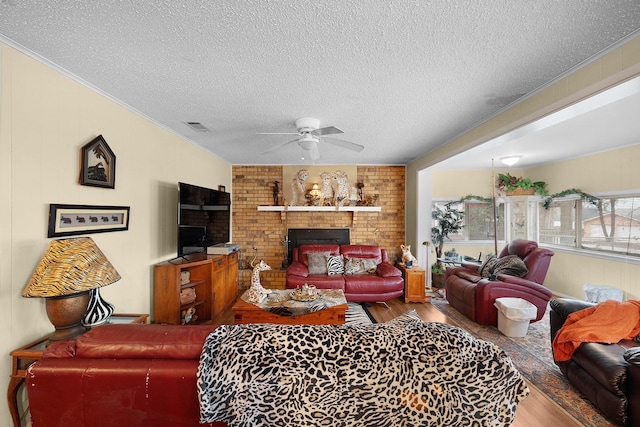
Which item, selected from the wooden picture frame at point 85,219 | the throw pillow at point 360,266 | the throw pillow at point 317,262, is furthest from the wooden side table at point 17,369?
the throw pillow at point 360,266

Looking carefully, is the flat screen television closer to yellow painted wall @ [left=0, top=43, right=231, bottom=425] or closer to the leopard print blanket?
yellow painted wall @ [left=0, top=43, right=231, bottom=425]

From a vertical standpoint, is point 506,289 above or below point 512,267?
below

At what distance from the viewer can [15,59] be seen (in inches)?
65.2

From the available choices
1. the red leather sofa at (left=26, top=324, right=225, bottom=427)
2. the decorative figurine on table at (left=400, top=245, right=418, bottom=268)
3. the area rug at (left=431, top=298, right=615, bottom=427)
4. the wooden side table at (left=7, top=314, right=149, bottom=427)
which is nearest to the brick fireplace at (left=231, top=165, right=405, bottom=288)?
the decorative figurine on table at (left=400, top=245, right=418, bottom=268)

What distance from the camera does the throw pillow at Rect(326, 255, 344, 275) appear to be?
4484 mm

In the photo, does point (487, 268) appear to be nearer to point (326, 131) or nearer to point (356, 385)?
point (326, 131)

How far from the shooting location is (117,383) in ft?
3.74

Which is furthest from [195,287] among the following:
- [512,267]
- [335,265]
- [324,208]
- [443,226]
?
[443,226]

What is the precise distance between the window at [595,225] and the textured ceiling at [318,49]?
3336mm

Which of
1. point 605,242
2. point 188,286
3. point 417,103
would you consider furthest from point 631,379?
point 188,286

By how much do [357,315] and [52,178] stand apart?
3531 mm

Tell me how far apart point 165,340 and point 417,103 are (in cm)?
259

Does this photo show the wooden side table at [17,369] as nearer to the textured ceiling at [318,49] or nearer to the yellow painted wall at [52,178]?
the yellow painted wall at [52,178]

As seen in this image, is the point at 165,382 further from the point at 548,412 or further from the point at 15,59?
the point at 548,412
